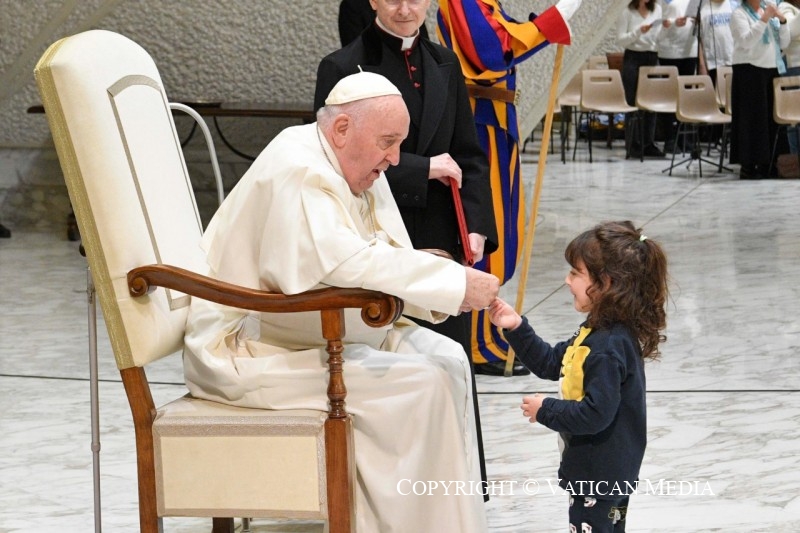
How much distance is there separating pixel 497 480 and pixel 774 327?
2.34m

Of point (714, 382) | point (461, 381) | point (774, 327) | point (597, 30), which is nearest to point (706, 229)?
point (597, 30)

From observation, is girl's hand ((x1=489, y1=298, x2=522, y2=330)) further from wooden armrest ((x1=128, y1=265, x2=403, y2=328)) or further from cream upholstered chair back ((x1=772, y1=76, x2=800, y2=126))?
cream upholstered chair back ((x1=772, y1=76, x2=800, y2=126))

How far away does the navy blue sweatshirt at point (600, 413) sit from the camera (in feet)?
8.51

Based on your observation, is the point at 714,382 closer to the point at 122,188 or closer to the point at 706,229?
the point at 122,188

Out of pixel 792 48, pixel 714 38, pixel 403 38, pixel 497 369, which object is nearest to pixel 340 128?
pixel 403 38

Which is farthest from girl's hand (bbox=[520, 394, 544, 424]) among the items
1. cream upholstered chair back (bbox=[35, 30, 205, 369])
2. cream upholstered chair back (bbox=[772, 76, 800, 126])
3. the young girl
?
cream upholstered chair back (bbox=[772, 76, 800, 126])

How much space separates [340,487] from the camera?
9.04ft

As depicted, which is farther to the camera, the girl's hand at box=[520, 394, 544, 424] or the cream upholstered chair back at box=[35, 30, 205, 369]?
the cream upholstered chair back at box=[35, 30, 205, 369]

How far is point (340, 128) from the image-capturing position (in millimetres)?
2898

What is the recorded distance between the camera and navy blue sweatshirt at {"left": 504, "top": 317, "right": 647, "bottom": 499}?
2.59 meters

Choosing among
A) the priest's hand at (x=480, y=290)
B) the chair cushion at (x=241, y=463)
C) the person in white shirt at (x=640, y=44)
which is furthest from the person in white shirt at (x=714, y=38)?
the chair cushion at (x=241, y=463)

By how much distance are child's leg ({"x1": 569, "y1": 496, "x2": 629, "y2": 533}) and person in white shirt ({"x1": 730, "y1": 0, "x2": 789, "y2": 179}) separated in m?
8.99

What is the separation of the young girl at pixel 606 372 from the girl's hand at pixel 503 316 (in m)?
0.14

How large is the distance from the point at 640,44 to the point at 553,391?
926 centimetres
